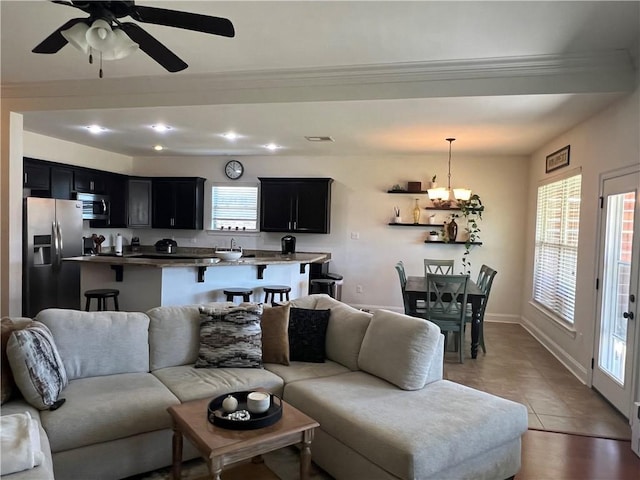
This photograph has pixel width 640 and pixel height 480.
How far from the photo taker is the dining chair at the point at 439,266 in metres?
6.40

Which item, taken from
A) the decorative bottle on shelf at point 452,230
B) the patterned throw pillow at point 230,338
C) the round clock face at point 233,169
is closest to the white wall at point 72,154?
the round clock face at point 233,169

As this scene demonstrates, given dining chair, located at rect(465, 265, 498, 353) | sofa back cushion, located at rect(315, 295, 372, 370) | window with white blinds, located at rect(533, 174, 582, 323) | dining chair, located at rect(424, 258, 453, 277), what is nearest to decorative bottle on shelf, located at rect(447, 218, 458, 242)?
dining chair, located at rect(424, 258, 453, 277)

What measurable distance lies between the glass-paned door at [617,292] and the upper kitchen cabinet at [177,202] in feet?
20.2

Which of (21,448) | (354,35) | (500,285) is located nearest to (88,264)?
(21,448)

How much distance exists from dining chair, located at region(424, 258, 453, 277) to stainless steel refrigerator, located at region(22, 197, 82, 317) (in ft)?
16.5

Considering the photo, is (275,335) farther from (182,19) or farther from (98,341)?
(182,19)

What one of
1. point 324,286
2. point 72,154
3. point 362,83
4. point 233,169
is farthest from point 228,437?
point 72,154

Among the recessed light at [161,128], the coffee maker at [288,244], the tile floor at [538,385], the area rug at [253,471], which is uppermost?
the recessed light at [161,128]

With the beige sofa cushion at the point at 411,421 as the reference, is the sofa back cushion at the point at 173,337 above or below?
above

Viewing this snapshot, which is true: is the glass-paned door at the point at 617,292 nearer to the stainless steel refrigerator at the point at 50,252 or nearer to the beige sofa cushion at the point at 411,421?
the beige sofa cushion at the point at 411,421

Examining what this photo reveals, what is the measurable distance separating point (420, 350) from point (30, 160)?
18.6 feet

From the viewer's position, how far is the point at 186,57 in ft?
12.2

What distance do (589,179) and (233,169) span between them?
5.56 meters

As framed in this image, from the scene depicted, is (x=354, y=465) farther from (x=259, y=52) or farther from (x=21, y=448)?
(x=259, y=52)
